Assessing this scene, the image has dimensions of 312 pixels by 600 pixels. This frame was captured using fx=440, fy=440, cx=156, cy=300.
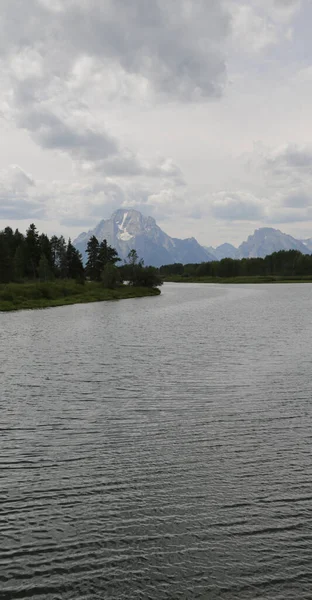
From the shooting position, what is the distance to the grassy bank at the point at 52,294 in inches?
3506

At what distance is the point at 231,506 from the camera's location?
39.1ft

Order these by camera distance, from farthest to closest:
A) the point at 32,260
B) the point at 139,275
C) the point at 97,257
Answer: the point at 97,257, the point at 139,275, the point at 32,260

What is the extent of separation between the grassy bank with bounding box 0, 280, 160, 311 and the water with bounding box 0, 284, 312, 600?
6139cm

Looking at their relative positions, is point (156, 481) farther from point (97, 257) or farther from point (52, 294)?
point (97, 257)

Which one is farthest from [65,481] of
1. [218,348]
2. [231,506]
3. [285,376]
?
[218,348]

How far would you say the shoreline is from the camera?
8856 centimetres

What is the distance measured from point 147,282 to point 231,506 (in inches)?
5774

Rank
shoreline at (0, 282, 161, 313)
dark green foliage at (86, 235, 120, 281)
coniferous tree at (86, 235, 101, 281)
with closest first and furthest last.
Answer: shoreline at (0, 282, 161, 313) → coniferous tree at (86, 235, 101, 281) → dark green foliage at (86, 235, 120, 281)

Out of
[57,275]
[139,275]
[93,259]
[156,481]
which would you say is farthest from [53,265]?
[156,481]

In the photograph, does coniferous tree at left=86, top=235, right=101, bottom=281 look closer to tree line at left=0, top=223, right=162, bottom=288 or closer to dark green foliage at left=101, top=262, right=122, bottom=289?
tree line at left=0, top=223, right=162, bottom=288

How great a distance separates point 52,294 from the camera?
104m

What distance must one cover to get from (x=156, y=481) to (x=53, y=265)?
15948 cm

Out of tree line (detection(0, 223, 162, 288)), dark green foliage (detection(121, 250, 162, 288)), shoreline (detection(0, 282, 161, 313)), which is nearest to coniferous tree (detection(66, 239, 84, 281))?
tree line (detection(0, 223, 162, 288))

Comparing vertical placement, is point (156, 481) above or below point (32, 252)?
below
